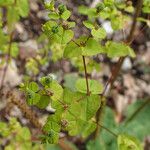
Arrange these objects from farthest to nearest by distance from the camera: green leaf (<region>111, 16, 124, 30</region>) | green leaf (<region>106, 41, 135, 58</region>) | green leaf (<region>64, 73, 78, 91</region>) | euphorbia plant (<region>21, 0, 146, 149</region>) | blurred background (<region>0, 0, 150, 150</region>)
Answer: green leaf (<region>64, 73, 78, 91</region>) → blurred background (<region>0, 0, 150, 150</region>) → green leaf (<region>111, 16, 124, 30</region>) → green leaf (<region>106, 41, 135, 58</region>) → euphorbia plant (<region>21, 0, 146, 149</region>)

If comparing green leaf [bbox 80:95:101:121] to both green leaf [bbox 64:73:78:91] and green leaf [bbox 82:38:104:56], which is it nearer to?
green leaf [bbox 82:38:104:56]

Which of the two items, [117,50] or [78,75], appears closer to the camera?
[117,50]

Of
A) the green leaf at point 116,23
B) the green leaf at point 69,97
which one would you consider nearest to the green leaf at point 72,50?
the green leaf at point 69,97

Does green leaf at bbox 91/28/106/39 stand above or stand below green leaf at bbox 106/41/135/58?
above

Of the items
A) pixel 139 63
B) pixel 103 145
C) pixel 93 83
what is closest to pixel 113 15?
pixel 93 83

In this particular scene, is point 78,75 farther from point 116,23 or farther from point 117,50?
point 117,50

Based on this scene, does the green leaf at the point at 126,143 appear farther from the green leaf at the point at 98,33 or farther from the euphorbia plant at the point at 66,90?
the green leaf at the point at 98,33

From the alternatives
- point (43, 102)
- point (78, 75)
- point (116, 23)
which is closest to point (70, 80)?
point (78, 75)

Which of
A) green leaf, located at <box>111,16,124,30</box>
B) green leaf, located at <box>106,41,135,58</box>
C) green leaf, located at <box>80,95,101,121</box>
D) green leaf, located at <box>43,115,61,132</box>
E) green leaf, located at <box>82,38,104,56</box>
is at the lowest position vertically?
green leaf, located at <box>43,115,61,132</box>

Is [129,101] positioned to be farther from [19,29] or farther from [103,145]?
[19,29]

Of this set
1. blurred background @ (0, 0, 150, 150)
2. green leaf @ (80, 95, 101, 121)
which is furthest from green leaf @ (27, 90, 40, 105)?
blurred background @ (0, 0, 150, 150)

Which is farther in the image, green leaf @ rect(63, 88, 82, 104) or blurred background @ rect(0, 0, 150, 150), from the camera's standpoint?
blurred background @ rect(0, 0, 150, 150)

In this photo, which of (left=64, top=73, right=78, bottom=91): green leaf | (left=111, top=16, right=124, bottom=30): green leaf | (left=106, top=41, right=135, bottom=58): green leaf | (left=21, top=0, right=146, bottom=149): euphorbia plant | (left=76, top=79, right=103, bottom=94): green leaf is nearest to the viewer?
(left=21, top=0, right=146, bottom=149): euphorbia plant
